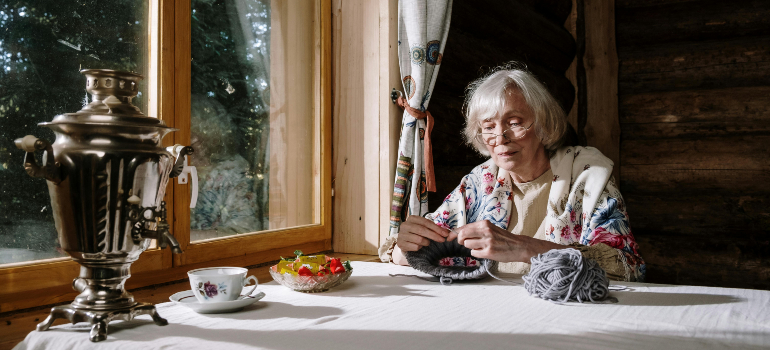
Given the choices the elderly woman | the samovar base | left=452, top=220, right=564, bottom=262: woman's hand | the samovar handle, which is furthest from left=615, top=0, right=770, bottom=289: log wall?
the samovar handle

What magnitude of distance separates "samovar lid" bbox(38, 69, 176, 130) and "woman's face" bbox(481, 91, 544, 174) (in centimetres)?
117

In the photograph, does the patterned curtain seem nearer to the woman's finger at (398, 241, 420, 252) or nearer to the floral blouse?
the floral blouse

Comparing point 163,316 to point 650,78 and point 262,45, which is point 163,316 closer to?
point 262,45

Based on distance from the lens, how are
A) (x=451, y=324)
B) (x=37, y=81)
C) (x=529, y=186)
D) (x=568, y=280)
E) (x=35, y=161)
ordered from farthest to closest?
(x=529, y=186)
(x=37, y=81)
(x=568, y=280)
(x=451, y=324)
(x=35, y=161)

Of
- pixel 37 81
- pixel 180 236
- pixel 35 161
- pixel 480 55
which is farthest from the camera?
pixel 480 55

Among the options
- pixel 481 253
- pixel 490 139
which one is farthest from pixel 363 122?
pixel 481 253

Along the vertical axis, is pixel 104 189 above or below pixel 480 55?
below

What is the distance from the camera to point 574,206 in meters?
1.70

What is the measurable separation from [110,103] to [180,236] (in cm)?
83

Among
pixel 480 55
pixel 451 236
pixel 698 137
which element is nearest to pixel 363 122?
pixel 480 55

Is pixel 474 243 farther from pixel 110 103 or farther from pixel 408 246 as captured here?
pixel 110 103

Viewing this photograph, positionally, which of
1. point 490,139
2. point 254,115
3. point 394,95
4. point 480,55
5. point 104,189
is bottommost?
point 104,189

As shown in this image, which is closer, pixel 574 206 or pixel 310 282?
pixel 310 282

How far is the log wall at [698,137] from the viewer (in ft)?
9.39
